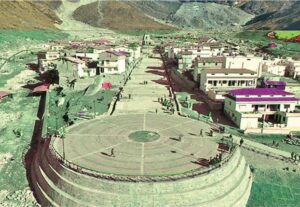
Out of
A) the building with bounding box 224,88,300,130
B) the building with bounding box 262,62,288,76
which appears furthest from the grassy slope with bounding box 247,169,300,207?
the building with bounding box 262,62,288,76

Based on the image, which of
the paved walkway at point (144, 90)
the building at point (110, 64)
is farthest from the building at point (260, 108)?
the building at point (110, 64)

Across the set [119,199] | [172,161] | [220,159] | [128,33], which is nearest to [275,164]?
[220,159]

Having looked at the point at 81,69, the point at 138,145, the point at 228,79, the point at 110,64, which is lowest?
the point at 138,145

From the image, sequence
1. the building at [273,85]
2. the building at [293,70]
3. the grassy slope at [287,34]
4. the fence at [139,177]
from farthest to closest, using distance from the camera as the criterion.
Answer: the grassy slope at [287,34]
the building at [293,70]
the building at [273,85]
the fence at [139,177]

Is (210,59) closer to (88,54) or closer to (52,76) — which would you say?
(88,54)

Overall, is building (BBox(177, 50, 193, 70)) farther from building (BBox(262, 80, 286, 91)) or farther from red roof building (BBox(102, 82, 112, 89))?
building (BBox(262, 80, 286, 91))

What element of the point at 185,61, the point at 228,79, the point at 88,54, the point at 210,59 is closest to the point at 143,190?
the point at 228,79

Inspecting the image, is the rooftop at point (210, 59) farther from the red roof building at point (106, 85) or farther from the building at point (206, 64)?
the red roof building at point (106, 85)
